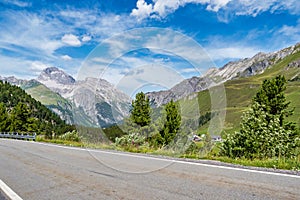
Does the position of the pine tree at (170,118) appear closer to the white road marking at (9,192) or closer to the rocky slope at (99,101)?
the rocky slope at (99,101)

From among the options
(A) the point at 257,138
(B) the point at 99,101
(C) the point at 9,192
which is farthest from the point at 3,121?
(C) the point at 9,192

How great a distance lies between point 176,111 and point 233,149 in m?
8.25

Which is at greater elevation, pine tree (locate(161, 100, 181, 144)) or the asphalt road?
pine tree (locate(161, 100, 181, 144))

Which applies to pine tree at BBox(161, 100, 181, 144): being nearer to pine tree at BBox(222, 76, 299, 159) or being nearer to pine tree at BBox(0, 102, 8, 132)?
pine tree at BBox(222, 76, 299, 159)

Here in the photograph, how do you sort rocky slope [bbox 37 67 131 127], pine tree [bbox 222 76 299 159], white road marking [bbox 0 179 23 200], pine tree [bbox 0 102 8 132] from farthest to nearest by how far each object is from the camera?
pine tree [bbox 0 102 8 132] < pine tree [bbox 222 76 299 159] < rocky slope [bbox 37 67 131 127] < white road marking [bbox 0 179 23 200]

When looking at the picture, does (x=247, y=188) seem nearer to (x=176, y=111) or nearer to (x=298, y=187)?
(x=298, y=187)

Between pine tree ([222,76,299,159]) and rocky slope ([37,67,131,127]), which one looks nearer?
rocky slope ([37,67,131,127])

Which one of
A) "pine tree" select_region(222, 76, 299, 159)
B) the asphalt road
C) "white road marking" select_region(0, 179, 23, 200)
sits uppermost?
"pine tree" select_region(222, 76, 299, 159)

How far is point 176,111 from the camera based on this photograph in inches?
484

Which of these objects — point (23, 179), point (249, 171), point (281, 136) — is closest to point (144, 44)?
point (249, 171)

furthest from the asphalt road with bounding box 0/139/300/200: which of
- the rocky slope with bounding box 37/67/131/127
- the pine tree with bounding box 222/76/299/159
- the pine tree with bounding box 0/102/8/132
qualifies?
the pine tree with bounding box 0/102/8/132

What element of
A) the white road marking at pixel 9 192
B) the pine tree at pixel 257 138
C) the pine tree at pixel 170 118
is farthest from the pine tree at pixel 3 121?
the white road marking at pixel 9 192

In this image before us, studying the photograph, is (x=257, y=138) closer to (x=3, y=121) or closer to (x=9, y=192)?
(x=9, y=192)

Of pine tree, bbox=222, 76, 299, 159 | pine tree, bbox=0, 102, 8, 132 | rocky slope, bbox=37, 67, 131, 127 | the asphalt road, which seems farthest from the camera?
pine tree, bbox=0, 102, 8, 132
